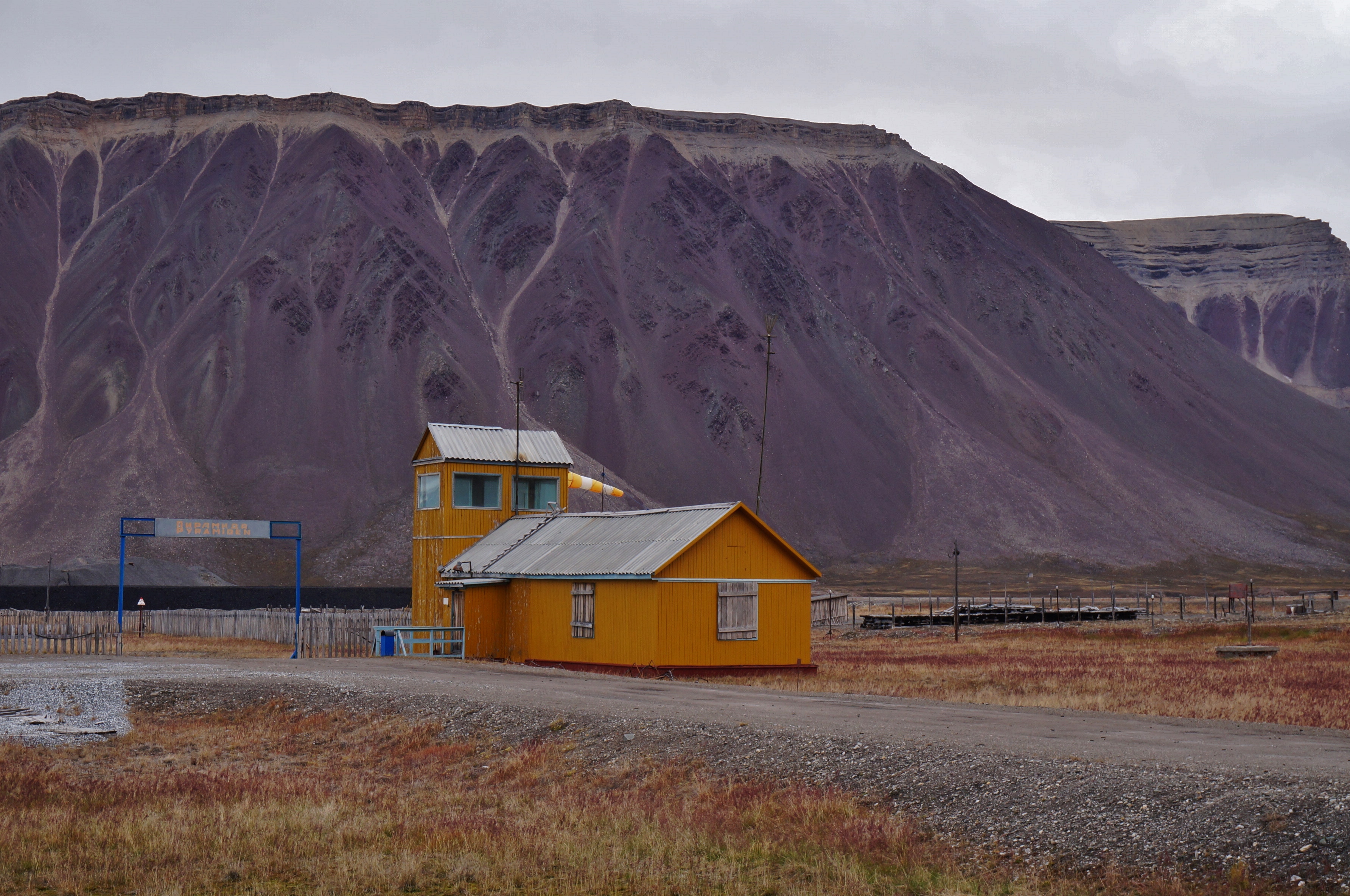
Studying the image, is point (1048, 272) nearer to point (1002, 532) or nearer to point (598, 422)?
point (1002, 532)

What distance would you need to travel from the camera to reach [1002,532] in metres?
114

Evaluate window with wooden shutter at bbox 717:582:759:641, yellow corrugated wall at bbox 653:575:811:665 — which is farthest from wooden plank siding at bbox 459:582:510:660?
window with wooden shutter at bbox 717:582:759:641

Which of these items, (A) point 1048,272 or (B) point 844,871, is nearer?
(B) point 844,871

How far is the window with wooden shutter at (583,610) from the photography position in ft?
110

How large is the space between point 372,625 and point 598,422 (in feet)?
264

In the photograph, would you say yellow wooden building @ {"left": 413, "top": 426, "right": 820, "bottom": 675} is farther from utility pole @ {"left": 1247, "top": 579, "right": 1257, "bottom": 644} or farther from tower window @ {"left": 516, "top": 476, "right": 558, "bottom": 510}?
utility pole @ {"left": 1247, "top": 579, "right": 1257, "bottom": 644}

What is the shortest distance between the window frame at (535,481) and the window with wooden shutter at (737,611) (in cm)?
1166

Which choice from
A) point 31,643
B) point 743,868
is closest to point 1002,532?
point 31,643

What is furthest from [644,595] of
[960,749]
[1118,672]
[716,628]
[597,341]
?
[597,341]

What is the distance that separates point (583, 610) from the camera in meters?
33.7

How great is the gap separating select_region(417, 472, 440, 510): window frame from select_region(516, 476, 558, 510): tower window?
244cm

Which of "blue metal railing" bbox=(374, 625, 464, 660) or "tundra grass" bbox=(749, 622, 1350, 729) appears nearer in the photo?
"tundra grass" bbox=(749, 622, 1350, 729)

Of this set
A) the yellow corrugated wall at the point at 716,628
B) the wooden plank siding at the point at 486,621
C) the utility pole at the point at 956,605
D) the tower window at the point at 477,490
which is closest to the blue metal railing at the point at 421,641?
the wooden plank siding at the point at 486,621

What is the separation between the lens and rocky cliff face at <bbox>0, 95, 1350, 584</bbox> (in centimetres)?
11275
